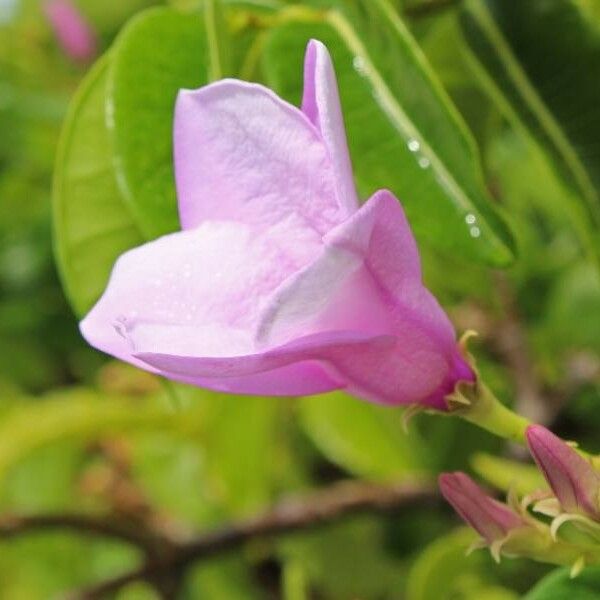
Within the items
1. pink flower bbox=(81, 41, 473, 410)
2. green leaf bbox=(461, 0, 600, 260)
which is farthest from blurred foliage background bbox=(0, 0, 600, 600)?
pink flower bbox=(81, 41, 473, 410)

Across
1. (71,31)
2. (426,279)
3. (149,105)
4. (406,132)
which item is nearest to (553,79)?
(406,132)

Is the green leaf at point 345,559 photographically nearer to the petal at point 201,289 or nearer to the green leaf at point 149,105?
the green leaf at point 149,105

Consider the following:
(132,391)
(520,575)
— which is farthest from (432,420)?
(132,391)

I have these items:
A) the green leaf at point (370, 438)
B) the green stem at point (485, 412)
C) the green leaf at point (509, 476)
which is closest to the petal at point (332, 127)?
the green stem at point (485, 412)

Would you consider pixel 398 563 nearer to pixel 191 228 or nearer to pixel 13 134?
pixel 13 134

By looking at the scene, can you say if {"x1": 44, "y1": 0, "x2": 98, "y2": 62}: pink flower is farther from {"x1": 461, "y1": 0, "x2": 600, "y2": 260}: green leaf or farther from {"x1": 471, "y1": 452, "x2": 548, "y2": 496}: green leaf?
{"x1": 461, "y1": 0, "x2": 600, "y2": 260}: green leaf
